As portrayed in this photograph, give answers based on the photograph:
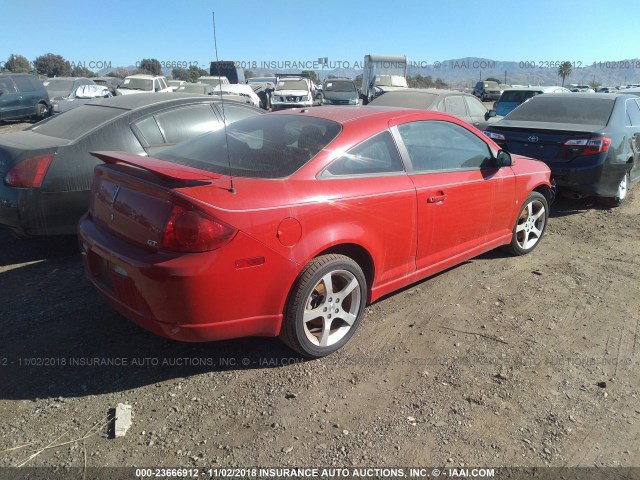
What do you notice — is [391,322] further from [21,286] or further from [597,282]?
[21,286]

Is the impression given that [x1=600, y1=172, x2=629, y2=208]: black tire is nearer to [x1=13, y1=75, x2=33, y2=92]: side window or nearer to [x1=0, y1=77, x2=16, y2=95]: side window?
[x1=0, y1=77, x2=16, y2=95]: side window

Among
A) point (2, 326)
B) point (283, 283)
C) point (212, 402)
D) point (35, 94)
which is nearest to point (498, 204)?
point (283, 283)

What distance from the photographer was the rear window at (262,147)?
119 inches

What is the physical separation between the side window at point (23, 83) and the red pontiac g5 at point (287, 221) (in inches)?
690

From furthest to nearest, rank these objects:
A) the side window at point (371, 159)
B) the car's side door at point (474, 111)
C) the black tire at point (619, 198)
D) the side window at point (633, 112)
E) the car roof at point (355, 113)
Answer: the car's side door at point (474, 111)
the side window at point (633, 112)
the black tire at point (619, 198)
the car roof at point (355, 113)
the side window at point (371, 159)

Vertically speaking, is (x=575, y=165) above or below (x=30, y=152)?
below

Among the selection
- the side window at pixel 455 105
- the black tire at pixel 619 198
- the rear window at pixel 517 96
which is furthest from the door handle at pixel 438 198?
the rear window at pixel 517 96

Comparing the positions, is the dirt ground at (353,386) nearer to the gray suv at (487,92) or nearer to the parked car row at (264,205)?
the parked car row at (264,205)

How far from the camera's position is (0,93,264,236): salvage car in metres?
4.22

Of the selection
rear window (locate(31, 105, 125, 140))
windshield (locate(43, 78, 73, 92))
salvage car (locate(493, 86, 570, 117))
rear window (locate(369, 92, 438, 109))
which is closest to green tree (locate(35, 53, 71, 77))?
windshield (locate(43, 78, 73, 92))

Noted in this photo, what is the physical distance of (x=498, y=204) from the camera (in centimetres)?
431

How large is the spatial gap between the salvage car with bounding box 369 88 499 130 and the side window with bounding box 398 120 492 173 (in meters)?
4.99

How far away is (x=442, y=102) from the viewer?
30.3ft

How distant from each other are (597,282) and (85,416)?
424cm
